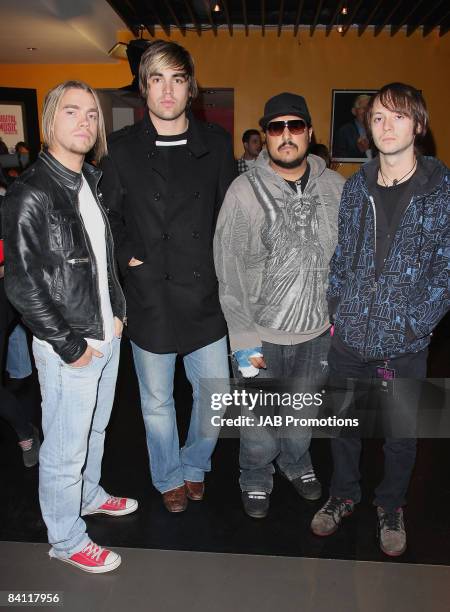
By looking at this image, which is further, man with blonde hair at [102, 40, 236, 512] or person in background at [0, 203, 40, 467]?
person in background at [0, 203, 40, 467]

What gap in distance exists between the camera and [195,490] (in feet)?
8.42

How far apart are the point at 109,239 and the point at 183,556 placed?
1.32 m

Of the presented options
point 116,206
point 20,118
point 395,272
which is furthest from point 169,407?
point 20,118

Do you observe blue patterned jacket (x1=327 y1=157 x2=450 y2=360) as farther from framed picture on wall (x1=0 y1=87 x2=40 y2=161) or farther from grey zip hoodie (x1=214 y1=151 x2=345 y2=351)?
framed picture on wall (x1=0 y1=87 x2=40 y2=161)

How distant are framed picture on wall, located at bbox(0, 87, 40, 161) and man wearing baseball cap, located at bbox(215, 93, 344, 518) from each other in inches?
243

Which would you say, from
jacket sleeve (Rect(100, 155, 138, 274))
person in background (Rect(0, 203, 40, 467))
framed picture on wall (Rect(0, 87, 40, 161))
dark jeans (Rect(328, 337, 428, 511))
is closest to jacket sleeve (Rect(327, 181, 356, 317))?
dark jeans (Rect(328, 337, 428, 511))

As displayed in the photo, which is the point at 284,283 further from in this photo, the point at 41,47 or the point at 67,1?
the point at 41,47

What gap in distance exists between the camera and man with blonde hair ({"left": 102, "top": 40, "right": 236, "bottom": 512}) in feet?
6.88

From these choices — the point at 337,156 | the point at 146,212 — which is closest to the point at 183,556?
the point at 146,212

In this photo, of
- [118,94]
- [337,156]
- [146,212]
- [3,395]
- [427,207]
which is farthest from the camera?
[118,94]

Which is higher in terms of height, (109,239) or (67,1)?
(67,1)

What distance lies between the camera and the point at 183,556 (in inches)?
85.5

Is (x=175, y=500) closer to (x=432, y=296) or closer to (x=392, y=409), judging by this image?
(x=392, y=409)

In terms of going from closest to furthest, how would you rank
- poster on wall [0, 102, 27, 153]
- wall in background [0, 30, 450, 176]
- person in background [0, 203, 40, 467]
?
person in background [0, 203, 40, 467]
poster on wall [0, 102, 27, 153]
wall in background [0, 30, 450, 176]
